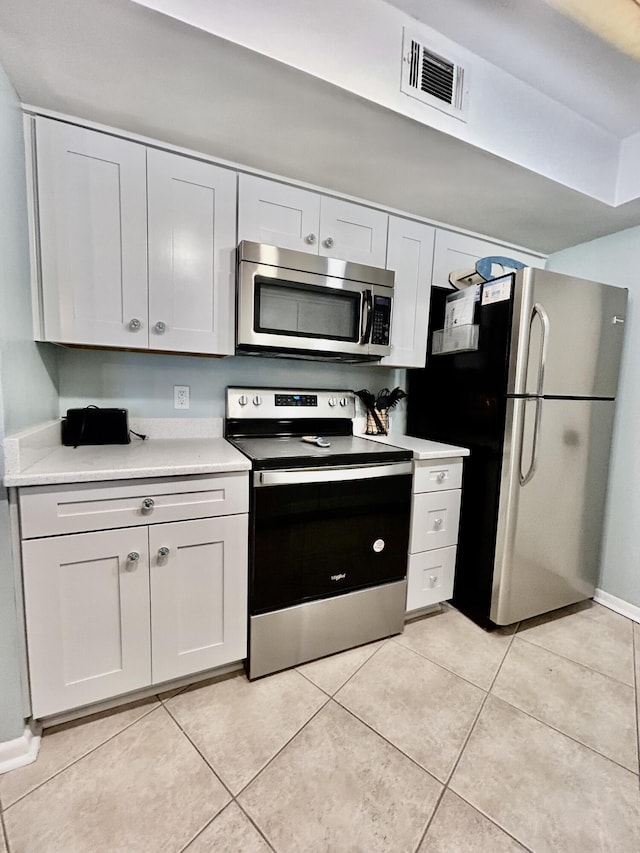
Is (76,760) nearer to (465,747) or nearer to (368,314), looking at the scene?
(465,747)

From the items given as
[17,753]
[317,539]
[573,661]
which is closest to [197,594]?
[317,539]

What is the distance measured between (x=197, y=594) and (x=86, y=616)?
0.36 meters

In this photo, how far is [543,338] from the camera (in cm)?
173

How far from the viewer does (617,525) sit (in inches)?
87.0

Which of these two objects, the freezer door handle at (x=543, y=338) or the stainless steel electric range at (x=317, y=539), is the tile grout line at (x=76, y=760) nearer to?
the stainless steel electric range at (x=317, y=539)

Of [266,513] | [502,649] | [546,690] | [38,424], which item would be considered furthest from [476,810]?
[38,424]

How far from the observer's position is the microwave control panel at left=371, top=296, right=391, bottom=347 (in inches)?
73.2

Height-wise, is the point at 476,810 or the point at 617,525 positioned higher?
the point at 617,525

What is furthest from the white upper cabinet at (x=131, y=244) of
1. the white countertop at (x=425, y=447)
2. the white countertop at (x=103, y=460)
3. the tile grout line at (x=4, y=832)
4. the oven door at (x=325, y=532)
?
the tile grout line at (x=4, y=832)

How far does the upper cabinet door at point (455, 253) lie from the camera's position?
2.14 metres

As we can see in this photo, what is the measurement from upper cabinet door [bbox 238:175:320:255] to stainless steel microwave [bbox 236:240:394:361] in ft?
0.40

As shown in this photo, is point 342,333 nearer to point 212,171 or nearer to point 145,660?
point 212,171

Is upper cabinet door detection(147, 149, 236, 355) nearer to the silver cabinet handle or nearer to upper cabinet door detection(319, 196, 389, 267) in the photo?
upper cabinet door detection(319, 196, 389, 267)

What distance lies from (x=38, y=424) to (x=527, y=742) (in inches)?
83.6
